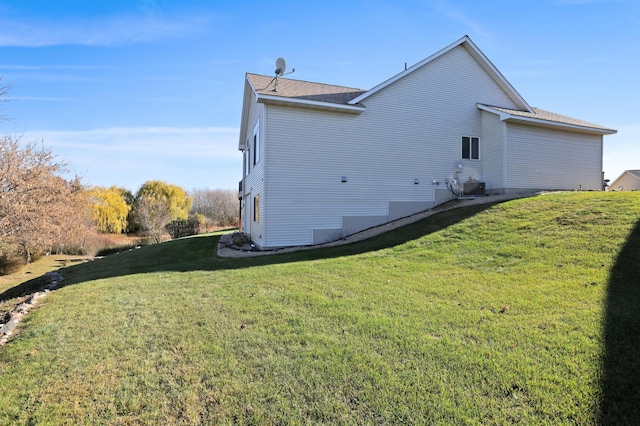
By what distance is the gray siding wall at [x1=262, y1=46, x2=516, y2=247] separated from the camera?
489 inches

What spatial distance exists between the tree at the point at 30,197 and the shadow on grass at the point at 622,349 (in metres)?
16.5

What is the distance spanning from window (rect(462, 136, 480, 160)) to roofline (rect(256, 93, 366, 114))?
5.45 m

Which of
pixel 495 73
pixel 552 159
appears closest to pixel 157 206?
pixel 495 73

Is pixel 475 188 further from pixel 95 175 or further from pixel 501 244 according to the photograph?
pixel 95 175

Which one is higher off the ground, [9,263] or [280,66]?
[280,66]

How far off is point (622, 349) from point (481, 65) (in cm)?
1592

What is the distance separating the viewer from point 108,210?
92.7 ft

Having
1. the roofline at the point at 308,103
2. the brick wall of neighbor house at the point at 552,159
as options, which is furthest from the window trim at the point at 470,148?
the roofline at the point at 308,103

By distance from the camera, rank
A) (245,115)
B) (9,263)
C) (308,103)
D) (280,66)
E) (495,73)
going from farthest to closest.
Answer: (245,115)
(495,73)
(9,263)
(280,66)
(308,103)

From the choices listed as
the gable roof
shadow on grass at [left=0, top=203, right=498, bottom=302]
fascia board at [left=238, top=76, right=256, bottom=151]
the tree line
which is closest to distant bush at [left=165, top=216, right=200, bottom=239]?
the tree line

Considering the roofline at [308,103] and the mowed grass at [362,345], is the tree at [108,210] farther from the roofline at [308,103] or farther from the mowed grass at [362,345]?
the mowed grass at [362,345]

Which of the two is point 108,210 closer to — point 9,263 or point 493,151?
point 9,263

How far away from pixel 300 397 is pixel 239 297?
3.21 m

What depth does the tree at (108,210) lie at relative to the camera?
27.5m
